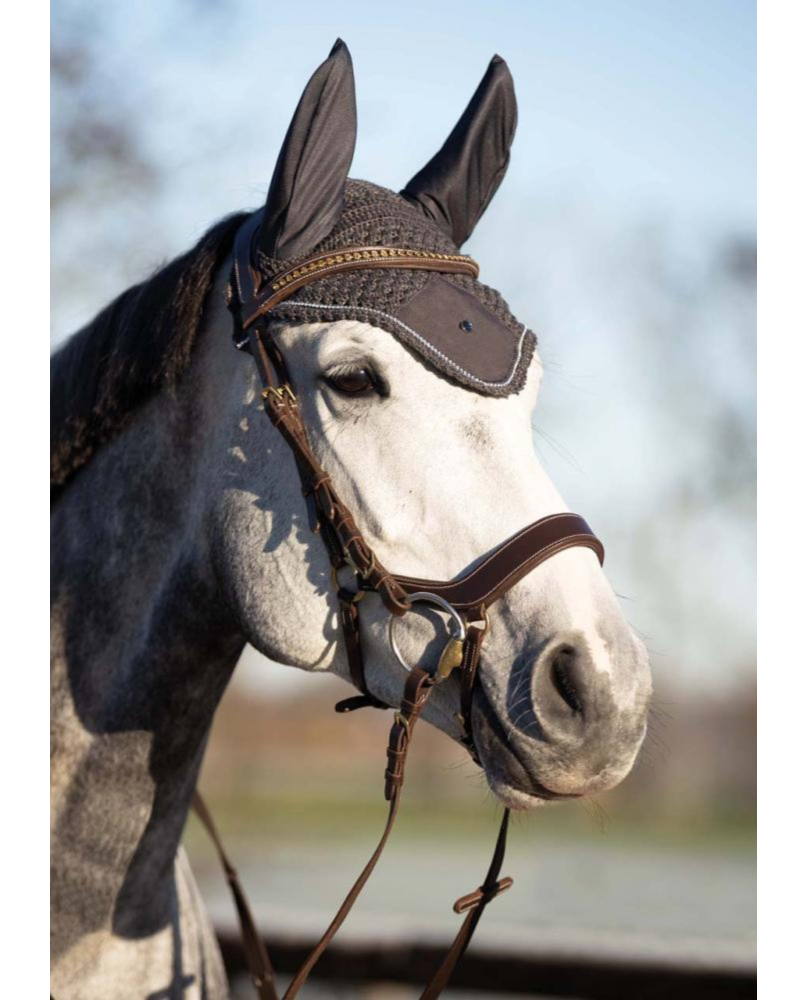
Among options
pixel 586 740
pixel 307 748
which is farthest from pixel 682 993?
pixel 307 748

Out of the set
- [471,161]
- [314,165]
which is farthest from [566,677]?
[471,161]

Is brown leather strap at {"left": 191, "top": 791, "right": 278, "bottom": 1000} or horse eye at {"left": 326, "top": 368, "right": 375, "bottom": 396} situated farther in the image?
brown leather strap at {"left": 191, "top": 791, "right": 278, "bottom": 1000}

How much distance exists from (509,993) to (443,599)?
262 cm

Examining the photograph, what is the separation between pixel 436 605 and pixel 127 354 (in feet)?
2.94

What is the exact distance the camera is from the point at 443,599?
179 cm

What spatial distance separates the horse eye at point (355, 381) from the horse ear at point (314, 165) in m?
0.28

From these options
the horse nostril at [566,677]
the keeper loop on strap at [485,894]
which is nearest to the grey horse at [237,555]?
the horse nostril at [566,677]

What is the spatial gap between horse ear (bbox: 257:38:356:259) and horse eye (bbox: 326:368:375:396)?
278 millimetres

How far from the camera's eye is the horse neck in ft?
7.02

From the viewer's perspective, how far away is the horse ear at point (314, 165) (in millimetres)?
1956

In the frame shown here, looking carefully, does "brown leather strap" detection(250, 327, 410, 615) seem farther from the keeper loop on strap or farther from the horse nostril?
the keeper loop on strap

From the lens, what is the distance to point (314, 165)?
1.99m

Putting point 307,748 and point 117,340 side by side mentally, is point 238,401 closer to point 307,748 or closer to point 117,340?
point 117,340

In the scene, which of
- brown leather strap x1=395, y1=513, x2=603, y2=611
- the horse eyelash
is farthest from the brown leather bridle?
the horse eyelash
